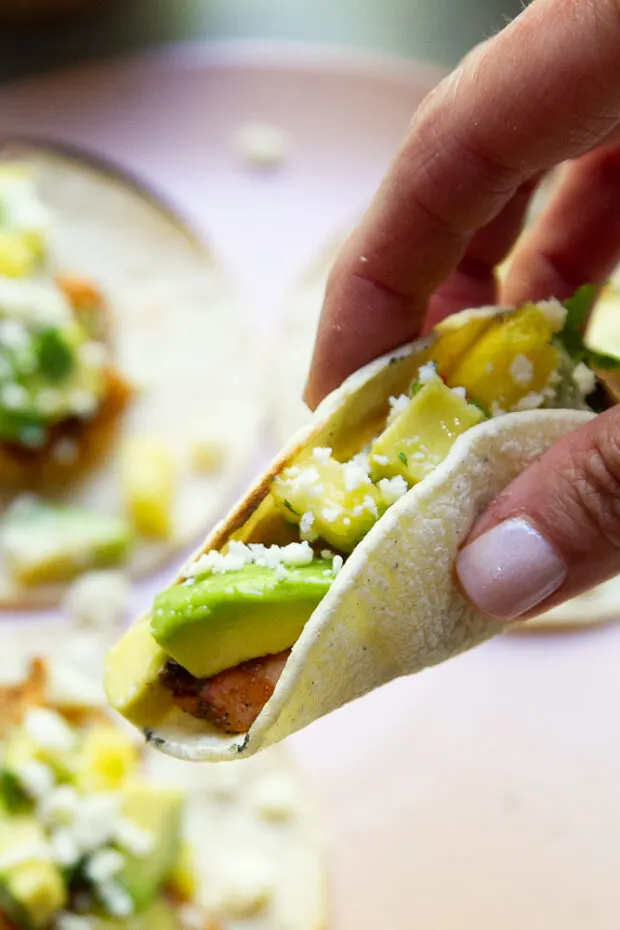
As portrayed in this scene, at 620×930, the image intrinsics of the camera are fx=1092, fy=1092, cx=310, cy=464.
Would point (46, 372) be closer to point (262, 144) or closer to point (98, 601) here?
point (98, 601)

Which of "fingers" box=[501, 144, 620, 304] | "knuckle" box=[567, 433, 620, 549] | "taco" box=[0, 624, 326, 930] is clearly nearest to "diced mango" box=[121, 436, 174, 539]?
"taco" box=[0, 624, 326, 930]

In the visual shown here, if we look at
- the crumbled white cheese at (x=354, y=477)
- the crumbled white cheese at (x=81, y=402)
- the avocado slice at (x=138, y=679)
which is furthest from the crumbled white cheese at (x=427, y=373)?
the crumbled white cheese at (x=81, y=402)

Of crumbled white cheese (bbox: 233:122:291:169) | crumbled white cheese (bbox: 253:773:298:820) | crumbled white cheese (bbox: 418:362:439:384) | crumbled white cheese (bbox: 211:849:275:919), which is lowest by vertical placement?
crumbled white cheese (bbox: 211:849:275:919)

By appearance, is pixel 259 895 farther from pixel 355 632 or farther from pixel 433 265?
pixel 433 265

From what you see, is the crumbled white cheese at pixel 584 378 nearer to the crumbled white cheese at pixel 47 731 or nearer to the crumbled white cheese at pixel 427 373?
the crumbled white cheese at pixel 427 373

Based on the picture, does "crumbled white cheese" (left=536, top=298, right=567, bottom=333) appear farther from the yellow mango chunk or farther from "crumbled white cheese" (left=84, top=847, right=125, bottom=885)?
"crumbled white cheese" (left=84, top=847, right=125, bottom=885)

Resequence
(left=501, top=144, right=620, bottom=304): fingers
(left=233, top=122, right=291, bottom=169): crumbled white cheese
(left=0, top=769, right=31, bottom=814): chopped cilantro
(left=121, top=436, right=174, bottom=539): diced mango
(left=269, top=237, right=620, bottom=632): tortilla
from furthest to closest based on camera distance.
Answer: (left=233, top=122, right=291, bottom=169): crumbled white cheese, (left=121, top=436, right=174, bottom=539): diced mango, (left=269, top=237, right=620, bottom=632): tortilla, (left=0, top=769, right=31, bottom=814): chopped cilantro, (left=501, top=144, right=620, bottom=304): fingers
